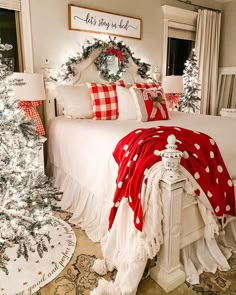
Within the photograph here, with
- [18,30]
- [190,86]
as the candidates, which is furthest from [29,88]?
Answer: [190,86]

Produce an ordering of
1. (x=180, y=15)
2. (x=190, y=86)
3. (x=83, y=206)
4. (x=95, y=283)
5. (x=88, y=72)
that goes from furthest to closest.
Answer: (x=190, y=86)
(x=180, y=15)
(x=88, y=72)
(x=83, y=206)
(x=95, y=283)

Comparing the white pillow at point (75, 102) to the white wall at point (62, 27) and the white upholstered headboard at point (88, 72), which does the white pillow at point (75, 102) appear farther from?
the white wall at point (62, 27)

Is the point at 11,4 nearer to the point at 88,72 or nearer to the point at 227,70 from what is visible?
the point at 88,72

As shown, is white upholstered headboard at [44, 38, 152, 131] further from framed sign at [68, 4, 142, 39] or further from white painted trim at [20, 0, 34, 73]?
white painted trim at [20, 0, 34, 73]

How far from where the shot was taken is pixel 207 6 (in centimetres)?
437

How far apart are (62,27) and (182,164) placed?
2.41m

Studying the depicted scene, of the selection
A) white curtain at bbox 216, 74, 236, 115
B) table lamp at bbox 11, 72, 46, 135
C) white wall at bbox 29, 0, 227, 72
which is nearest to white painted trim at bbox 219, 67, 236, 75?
white curtain at bbox 216, 74, 236, 115

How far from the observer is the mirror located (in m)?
3.32

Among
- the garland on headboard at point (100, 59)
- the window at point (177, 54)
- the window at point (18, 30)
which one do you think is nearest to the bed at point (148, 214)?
the garland on headboard at point (100, 59)

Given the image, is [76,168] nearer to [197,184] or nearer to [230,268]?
[197,184]

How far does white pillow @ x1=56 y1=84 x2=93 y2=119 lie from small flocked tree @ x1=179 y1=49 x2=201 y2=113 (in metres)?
2.05

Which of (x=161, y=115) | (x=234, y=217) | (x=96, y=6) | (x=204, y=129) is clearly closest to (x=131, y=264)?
(x=234, y=217)

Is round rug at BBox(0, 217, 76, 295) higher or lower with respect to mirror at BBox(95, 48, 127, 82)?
lower

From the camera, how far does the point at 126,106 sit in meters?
2.67
